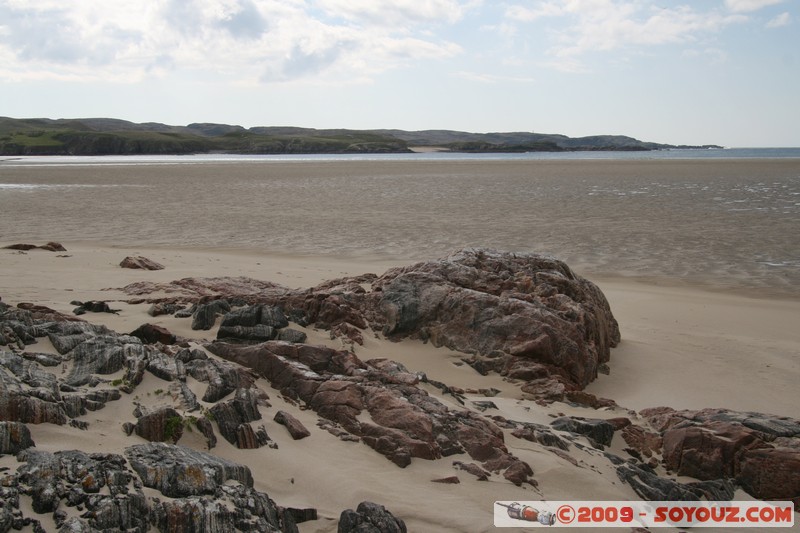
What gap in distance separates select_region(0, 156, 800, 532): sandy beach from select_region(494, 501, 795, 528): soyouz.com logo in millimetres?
129

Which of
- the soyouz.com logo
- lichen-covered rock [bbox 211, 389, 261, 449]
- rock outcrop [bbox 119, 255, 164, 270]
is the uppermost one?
lichen-covered rock [bbox 211, 389, 261, 449]

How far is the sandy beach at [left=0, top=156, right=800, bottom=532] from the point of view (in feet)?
15.2

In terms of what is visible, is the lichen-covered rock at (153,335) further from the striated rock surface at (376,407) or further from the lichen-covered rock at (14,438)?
the lichen-covered rock at (14,438)

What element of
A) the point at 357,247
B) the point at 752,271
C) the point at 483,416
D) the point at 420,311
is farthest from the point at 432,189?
the point at 483,416

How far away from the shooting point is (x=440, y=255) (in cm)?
1797

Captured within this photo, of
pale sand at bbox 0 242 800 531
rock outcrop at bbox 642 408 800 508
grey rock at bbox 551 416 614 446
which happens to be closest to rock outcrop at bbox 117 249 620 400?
pale sand at bbox 0 242 800 531

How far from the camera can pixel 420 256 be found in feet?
58.3

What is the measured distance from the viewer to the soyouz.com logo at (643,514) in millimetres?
4508

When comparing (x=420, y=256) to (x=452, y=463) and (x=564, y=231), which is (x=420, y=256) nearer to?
(x=564, y=231)

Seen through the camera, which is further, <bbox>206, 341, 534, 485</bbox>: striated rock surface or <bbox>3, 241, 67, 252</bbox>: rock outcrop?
<bbox>3, 241, 67, 252</bbox>: rock outcrop

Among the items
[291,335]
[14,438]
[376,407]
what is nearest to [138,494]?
[14,438]

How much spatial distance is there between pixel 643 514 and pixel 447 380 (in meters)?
2.87

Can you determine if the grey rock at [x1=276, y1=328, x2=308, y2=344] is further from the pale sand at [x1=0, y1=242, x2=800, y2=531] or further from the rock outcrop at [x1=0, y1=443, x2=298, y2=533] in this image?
the rock outcrop at [x1=0, y1=443, x2=298, y2=533]

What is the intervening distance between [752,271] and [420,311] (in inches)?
429
